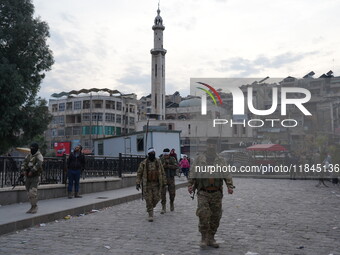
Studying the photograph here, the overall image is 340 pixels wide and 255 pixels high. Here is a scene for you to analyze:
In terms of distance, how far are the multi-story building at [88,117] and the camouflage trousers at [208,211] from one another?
6278 centimetres

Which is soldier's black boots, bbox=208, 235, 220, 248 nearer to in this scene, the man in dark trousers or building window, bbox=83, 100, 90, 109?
the man in dark trousers

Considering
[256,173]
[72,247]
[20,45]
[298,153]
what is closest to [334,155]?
[298,153]

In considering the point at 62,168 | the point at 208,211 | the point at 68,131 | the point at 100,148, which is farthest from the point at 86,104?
the point at 208,211

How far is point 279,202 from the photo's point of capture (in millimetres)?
12453

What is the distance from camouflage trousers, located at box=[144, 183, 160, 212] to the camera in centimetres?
913

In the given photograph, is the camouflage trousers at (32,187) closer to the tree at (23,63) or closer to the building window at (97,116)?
the tree at (23,63)

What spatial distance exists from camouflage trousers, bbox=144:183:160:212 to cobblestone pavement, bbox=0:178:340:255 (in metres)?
0.39

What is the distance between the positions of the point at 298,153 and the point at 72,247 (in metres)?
23.1

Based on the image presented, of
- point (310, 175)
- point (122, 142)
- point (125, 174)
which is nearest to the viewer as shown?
point (125, 174)

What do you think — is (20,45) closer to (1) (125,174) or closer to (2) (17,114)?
(2) (17,114)

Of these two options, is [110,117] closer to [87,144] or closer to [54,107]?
[87,144]

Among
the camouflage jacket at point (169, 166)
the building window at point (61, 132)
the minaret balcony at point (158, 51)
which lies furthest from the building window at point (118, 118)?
the camouflage jacket at point (169, 166)

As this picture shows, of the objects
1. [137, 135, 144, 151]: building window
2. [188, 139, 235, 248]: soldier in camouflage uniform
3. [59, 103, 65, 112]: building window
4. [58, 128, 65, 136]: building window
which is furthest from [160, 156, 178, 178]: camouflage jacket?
[59, 103, 65, 112]: building window

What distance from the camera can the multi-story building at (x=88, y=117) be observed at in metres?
69.3
